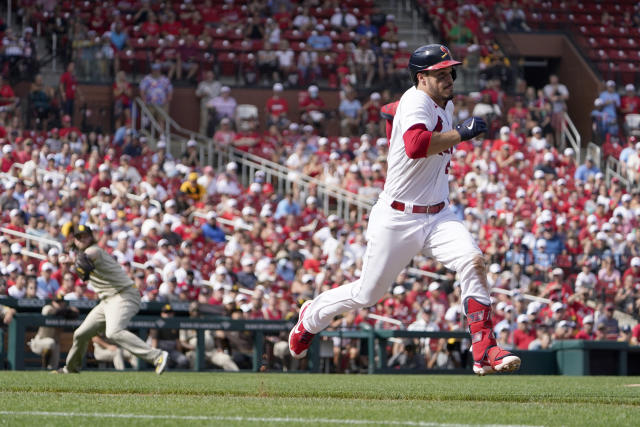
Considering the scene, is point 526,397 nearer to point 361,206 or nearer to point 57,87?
point 361,206

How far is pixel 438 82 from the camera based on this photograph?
814cm

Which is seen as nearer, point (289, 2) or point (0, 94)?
point (0, 94)

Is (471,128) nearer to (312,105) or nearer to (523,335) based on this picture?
(523,335)

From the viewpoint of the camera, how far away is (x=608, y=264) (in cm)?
2009

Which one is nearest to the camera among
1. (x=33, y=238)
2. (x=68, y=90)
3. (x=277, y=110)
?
(x=33, y=238)

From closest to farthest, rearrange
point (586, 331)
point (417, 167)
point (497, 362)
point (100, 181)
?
1. point (497, 362)
2. point (417, 167)
3. point (586, 331)
4. point (100, 181)

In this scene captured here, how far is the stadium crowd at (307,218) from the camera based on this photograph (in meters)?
17.6

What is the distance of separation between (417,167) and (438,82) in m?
0.61

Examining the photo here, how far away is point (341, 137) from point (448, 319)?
799cm

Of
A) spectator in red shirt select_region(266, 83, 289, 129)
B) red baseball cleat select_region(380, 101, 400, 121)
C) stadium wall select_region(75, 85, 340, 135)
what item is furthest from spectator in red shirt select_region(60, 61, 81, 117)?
red baseball cleat select_region(380, 101, 400, 121)

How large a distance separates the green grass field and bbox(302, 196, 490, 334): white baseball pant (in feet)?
2.59

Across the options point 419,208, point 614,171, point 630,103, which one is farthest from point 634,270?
point 419,208

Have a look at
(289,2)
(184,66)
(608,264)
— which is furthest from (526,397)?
(289,2)

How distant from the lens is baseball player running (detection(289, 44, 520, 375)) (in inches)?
308
